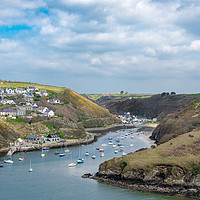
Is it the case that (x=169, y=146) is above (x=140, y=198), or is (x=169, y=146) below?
above

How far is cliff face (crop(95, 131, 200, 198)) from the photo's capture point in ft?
199

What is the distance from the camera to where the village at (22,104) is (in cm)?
13600

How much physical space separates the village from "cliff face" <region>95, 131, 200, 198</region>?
78.5 meters

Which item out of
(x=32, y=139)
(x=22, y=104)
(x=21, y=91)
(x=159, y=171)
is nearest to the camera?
(x=159, y=171)

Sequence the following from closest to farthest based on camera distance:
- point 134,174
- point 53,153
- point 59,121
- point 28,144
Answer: point 134,174
point 53,153
point 28,144
point 59,121

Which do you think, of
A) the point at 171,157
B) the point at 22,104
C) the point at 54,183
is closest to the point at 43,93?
the point at 22,104

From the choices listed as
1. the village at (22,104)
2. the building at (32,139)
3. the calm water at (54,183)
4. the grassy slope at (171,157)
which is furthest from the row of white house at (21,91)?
the grassy slope at (171,157)

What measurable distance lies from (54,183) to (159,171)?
2632 centimetres

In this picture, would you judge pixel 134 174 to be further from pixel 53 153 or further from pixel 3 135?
pixel 3 135

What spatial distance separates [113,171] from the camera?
6744 cm

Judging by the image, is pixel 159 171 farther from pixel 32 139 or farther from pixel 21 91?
pixel 21 91

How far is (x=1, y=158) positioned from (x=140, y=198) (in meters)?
A: 55.0

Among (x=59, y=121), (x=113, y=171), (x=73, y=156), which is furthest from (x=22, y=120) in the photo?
(x=113, y=171)

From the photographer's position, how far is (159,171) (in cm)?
6284
